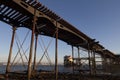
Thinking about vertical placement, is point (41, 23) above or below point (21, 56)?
above

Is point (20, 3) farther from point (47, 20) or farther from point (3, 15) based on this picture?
point (47, 20)

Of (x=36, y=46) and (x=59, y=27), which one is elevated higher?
(x=59, y=27)

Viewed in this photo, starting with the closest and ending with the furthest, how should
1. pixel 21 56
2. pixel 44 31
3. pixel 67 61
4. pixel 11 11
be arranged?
pixel 11 11
pixel 21 56
pixel 44 31
pixel 67 61

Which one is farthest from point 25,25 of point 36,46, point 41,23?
point 36,46

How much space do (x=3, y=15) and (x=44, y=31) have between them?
7375 mm

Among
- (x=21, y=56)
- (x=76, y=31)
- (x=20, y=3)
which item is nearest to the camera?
(x=20, y=3)

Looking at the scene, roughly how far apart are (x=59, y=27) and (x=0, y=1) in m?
8.97

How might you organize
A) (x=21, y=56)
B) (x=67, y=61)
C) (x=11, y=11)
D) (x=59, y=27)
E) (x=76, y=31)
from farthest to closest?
1. (x=67, y=61)
2. (x=76, y=31)
3. (x=59, y=27)
4. (x=21, y=56)
5. (x=11, y=11)

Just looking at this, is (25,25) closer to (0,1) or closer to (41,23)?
(41,23)

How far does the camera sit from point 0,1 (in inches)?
593

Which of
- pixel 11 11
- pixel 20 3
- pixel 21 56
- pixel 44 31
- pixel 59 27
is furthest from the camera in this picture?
pixel 44 31

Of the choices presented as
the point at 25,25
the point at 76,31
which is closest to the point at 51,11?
the point at 25,25

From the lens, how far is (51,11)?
18.8 m

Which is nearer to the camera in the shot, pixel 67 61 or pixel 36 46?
pixel 36 46
